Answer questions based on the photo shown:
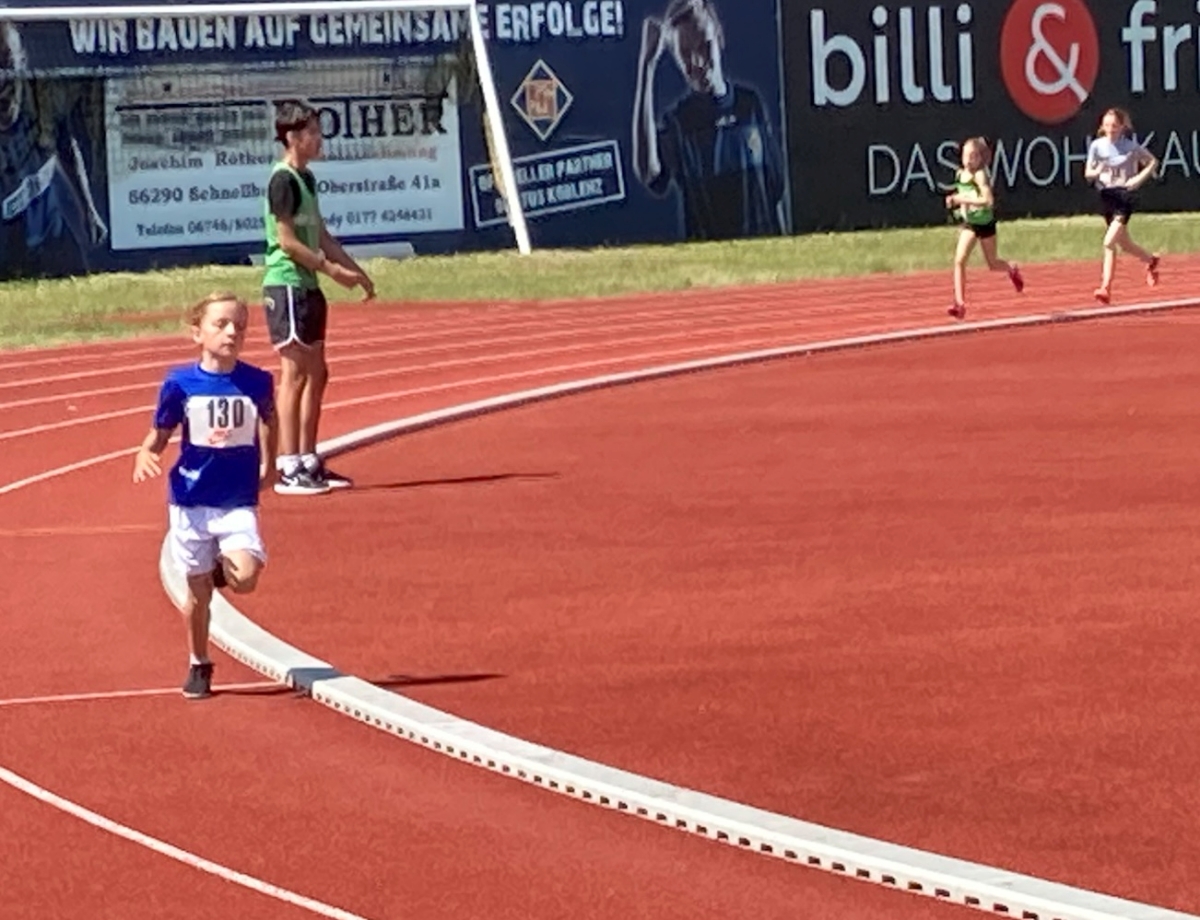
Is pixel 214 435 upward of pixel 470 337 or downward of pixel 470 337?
upward

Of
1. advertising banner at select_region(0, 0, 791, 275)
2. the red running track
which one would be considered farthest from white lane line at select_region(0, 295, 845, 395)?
advertising banner at select_region(0, 0, 791, 275)

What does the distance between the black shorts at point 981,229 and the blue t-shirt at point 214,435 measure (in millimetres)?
15762

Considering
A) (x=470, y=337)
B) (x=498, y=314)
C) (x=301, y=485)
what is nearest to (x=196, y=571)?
(x=301, y=485)

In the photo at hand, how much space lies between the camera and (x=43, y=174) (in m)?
33.6

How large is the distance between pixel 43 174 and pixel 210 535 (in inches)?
950

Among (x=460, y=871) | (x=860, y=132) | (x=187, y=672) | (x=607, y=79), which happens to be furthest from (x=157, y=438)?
(x=860, y=132)

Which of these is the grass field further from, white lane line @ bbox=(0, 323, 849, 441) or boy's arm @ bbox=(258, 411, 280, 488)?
boy's arm @ bbox=(258, 411, 280, 488)

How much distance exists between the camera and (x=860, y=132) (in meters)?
40.1

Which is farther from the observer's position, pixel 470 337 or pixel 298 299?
pixel 470 337

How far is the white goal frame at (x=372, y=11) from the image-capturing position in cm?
3397

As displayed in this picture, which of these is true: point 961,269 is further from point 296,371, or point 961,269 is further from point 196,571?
point 196,571

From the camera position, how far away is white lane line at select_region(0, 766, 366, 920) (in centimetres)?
742

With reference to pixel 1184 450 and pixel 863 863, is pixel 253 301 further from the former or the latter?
pixel 863 863

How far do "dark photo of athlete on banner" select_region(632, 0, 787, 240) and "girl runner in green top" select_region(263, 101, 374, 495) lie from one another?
22509mm
